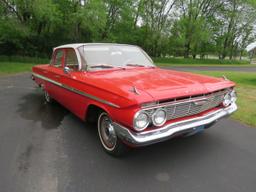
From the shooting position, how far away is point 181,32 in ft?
113

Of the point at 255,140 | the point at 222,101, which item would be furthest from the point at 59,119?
the point at 255,140

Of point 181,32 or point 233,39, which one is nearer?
point 181,32

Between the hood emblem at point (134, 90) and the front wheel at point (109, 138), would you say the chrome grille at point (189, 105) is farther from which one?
the front wheel at point (109, 138)

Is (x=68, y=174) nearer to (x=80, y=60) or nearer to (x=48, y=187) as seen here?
(x=48, y=187)

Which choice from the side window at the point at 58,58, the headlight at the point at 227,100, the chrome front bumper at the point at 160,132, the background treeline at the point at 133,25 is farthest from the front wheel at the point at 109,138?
the background treeline at the point at 133,25

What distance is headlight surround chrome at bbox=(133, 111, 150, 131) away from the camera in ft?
7.90

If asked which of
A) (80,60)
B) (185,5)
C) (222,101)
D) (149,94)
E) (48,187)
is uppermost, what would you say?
(185,5)

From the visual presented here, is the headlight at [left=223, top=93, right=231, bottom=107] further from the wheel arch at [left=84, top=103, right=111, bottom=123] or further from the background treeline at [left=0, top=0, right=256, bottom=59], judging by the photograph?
the background treeline at [left=0, top=0, right=256, bottom=59]

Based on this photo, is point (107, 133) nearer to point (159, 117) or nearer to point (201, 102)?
point (159, 117)

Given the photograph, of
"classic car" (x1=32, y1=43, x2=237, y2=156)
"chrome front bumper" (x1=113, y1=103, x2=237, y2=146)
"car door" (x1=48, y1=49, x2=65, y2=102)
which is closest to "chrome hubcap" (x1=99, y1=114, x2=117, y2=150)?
"classic car" (x1=32, y1=43, x2=237, y2=156)

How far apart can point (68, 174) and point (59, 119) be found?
7.60ft

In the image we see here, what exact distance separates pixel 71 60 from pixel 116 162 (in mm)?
2310

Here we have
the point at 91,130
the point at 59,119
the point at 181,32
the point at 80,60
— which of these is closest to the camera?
the point at 80,60

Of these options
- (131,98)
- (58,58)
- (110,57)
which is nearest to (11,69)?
(58,58)
